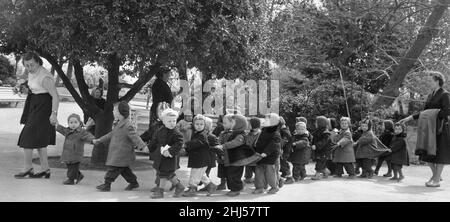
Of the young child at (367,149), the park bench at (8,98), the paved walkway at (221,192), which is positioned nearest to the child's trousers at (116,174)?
the paved walkway at (221,192)

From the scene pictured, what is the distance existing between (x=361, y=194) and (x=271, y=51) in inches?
134

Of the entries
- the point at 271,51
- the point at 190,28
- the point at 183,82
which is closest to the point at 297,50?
the point at 183,82

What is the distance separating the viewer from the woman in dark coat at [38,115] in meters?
7.66

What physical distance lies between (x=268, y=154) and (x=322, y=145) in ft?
7.20

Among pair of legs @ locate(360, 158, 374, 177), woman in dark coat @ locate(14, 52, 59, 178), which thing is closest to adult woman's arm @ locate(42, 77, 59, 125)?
woman in dark coat @ locate(14, 52, 59, 178)

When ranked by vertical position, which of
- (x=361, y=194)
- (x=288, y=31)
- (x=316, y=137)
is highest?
(x=288, y=31)

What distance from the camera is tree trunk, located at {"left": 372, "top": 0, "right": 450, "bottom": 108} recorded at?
42.7ft

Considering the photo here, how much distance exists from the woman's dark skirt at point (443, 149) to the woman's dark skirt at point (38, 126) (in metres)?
5.87

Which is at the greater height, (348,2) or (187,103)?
(348,2)

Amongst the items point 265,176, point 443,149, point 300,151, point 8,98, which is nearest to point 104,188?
point 265,176

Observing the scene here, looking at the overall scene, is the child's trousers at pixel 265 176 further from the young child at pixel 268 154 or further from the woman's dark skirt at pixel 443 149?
the woman's dark skirt at pixel 443 149

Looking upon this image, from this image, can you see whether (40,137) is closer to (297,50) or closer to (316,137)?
(316,137)

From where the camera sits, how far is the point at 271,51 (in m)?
9.82
